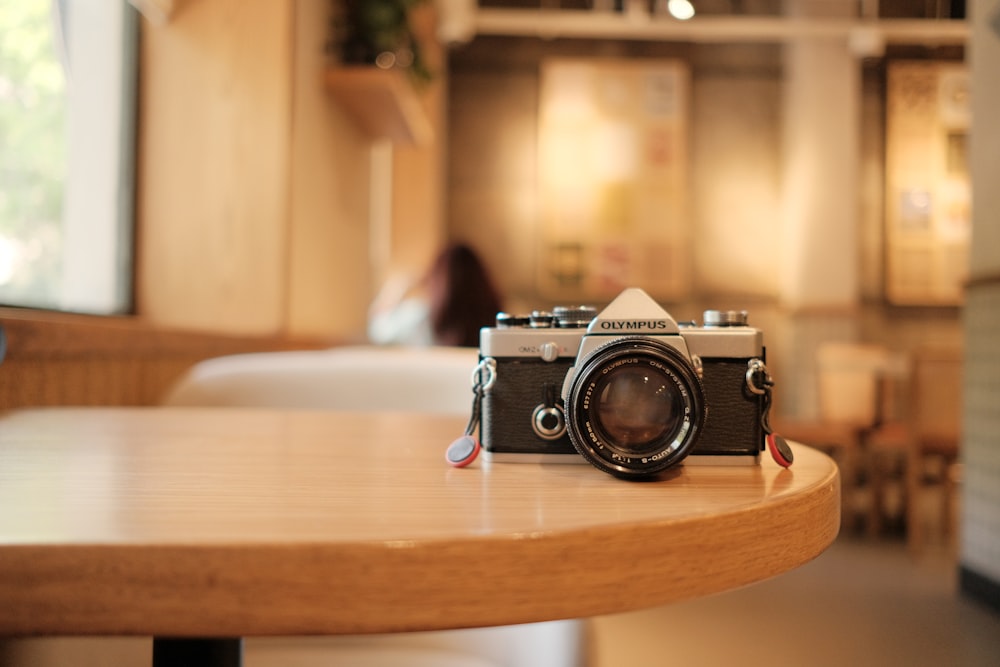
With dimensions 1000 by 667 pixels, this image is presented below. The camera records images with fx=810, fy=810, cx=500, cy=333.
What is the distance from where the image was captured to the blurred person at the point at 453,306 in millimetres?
2873

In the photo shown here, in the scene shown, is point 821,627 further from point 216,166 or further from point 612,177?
point 612,177

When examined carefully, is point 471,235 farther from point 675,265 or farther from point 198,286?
point 198,286

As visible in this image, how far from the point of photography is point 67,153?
1615 mm

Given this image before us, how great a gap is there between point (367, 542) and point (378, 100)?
2.64 metres

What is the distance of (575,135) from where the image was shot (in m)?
5.68

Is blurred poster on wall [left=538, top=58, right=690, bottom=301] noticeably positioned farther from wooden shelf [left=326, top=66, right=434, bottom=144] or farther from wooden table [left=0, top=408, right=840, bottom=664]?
wooden table [left=0, top=408, right=840, bottom=664]

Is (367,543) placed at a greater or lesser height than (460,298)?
lesser

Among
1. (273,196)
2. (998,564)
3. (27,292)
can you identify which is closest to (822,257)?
(998,564)

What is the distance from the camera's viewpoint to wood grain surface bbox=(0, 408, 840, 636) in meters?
0.34

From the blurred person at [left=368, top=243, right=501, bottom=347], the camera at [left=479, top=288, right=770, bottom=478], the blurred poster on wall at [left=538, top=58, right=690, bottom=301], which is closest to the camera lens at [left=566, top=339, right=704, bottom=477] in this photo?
the camera at [left=479, top=288, right=770, bottom=478]

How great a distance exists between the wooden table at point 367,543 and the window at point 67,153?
1.00 metres

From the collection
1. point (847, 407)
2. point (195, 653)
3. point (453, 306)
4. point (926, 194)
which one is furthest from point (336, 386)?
point (926, 194)

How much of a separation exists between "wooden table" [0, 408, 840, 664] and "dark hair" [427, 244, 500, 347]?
2.28m

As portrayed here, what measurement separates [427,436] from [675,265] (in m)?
5.03
